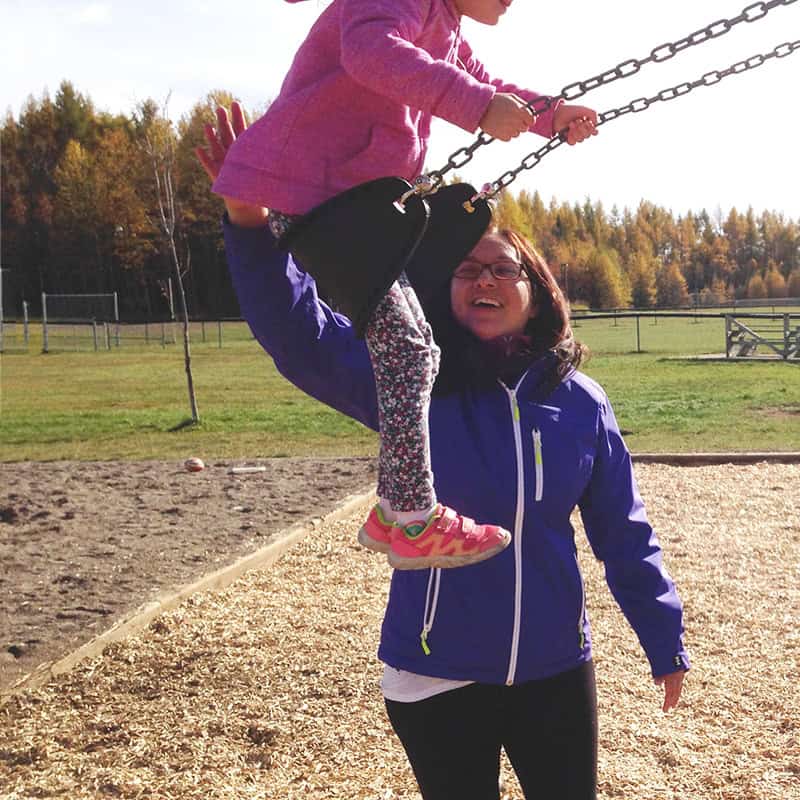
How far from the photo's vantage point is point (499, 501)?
219 cm

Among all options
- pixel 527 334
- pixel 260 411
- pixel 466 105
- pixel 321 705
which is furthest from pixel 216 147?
pixel 260 411

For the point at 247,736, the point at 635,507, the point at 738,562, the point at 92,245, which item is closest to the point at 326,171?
the point at 635,507

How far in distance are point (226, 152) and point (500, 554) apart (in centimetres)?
101

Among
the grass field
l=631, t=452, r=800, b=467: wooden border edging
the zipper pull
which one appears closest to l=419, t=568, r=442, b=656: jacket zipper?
the zipper pull

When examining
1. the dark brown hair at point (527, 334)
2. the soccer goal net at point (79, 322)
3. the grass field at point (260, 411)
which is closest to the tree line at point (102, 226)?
the soccer goal net at point (79, 322)

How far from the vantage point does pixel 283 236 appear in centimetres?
195

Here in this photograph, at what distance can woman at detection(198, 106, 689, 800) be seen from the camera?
7.14 ft

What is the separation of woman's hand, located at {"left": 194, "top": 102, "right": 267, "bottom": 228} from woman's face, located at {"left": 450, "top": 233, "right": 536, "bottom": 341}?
507mm

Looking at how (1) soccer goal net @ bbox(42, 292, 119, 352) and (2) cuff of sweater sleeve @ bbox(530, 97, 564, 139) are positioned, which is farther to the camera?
(1) soccer goal net @ bbox(42, 292, 119, 352)

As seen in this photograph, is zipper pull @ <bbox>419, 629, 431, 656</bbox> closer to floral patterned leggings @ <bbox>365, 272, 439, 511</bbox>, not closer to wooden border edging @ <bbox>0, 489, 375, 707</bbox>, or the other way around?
floral patterned leggings @ <bbox>365, 272, 439, 511</bbox>

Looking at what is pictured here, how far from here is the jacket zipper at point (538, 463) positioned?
2.21 metres

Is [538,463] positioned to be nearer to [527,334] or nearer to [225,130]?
[527,334]

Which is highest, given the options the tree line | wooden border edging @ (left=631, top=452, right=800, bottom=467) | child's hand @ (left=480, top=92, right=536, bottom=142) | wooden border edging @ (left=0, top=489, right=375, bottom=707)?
the tree line

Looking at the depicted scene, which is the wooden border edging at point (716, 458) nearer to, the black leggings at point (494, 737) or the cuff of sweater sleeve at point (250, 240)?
the black leggings at point (494, 737)
